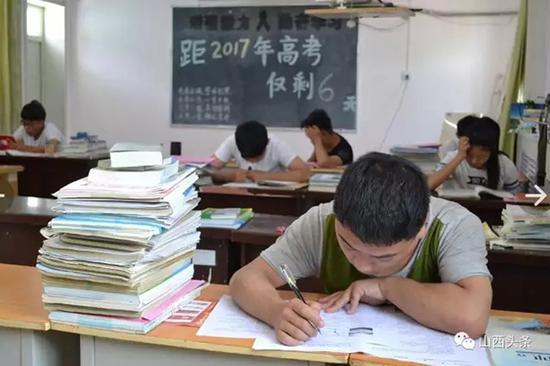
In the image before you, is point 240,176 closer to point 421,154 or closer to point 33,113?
point 421,154

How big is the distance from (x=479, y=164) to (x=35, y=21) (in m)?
5.06

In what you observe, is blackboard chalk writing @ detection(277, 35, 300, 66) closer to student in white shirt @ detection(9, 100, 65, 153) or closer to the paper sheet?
student in white shirt @ detection(9, 100, 65, 153)

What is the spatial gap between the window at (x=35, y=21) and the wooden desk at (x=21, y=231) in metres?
4.43

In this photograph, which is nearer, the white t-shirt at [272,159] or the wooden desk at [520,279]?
the wooden desk at [520,279]

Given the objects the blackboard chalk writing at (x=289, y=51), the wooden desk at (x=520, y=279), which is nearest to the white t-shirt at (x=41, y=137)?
the blackboard chalk writing at (x=289, y=51)

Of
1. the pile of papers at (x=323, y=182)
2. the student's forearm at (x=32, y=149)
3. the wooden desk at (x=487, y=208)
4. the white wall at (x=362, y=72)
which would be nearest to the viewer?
the wooden desk at (x=487, y=208)

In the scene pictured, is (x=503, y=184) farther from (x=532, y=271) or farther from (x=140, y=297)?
(x=140, y=297)

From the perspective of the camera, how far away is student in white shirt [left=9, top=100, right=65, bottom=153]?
19.0 feet

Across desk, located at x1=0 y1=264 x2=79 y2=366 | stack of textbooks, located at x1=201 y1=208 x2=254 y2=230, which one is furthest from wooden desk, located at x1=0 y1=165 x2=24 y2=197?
desk, located at x1=0 y1=264 x2=79 y2=366

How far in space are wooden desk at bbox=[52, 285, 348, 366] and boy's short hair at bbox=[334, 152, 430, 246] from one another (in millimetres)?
246

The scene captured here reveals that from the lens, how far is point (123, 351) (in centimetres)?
146

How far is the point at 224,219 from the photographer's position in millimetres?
2713

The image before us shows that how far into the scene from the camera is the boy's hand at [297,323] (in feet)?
4.42

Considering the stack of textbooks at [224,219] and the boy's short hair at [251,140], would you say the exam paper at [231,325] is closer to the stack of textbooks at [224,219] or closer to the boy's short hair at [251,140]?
the stack of textbooks at [224,219]
